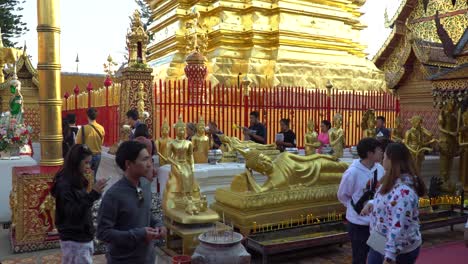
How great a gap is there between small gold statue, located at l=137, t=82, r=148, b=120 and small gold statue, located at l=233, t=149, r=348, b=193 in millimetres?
2995

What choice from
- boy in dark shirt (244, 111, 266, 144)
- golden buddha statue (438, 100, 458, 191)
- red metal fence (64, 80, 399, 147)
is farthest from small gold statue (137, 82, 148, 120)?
golden buddha statue (438, 100, 458, 191)

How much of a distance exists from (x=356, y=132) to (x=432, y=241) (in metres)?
5.39

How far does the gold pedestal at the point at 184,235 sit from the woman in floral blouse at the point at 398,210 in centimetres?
219

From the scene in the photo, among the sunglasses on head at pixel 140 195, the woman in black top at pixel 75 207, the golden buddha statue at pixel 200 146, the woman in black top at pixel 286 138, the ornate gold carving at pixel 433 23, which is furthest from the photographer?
the ornate gold carving at pixel 433 23

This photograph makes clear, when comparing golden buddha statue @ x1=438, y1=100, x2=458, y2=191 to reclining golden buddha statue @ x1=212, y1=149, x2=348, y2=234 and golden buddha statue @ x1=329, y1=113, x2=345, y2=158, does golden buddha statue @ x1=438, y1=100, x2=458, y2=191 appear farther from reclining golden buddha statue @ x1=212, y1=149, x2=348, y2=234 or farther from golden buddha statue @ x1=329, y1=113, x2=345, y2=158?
reclining golden buddha statue @ x1=212, y1=149, x2=348, y2=234

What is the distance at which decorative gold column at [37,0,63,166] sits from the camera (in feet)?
16.1

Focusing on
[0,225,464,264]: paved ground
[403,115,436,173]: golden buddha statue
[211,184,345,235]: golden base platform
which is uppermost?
[403,115,436,173]: golden buddha statue

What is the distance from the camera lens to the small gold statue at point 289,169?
18.5ft

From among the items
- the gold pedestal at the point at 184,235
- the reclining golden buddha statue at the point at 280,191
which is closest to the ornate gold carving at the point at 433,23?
the reclining golden buddha statue at the point at 280,191

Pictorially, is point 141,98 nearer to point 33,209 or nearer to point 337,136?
point 33,209

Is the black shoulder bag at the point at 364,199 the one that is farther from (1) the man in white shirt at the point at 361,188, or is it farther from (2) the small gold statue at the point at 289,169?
(2) the small gold statue at the point at 289,169

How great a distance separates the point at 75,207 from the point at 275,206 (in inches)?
118

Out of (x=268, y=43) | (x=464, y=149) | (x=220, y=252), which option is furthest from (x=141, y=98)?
(x=268, y=43)

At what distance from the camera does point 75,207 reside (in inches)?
131
